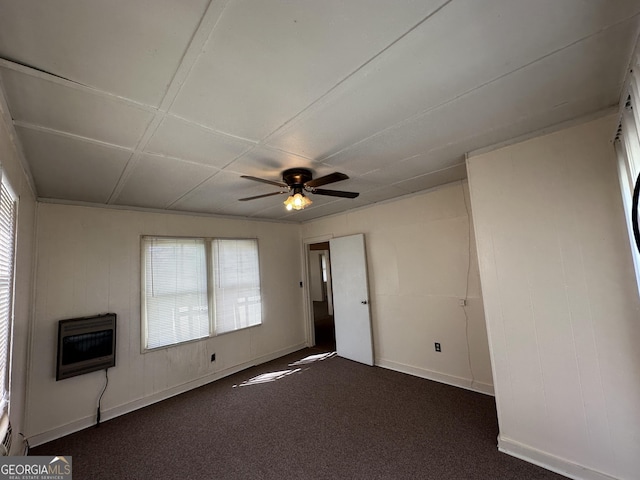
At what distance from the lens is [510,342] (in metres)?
2.09

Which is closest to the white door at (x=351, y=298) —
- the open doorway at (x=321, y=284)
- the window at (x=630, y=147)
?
the open doorway at (x=321, y=284)

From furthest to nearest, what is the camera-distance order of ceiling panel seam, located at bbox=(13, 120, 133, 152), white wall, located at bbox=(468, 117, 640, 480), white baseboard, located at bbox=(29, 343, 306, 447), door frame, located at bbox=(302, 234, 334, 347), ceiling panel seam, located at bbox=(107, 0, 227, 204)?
door frame, located at bbox=(302, 234, 334, 347), white baseboard, located at bbox=(29, 343, 306, 447), white wall, located at bbox=(468, 117, 640, 480), ceiling panel seam, located at bbox=(13, 120, 133, 152), ceiling panel seam, located at bbox=(107, 0, 227, 204)

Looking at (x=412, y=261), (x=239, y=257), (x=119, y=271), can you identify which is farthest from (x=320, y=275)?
(x=119, y=271)

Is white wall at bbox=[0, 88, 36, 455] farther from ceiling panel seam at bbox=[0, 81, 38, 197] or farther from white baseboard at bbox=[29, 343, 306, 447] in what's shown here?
white baseboard at bbox=[29, 343, 306, 447]

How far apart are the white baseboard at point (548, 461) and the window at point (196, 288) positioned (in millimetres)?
3514

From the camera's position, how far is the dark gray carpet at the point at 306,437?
204 centimetres

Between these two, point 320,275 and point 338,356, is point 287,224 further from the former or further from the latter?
point 320,275

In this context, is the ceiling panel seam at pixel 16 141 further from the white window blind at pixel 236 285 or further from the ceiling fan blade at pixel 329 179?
the white window blind at pixel 236 285

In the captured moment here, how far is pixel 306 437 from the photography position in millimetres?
2441

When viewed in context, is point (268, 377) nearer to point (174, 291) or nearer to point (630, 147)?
point (174, 291)

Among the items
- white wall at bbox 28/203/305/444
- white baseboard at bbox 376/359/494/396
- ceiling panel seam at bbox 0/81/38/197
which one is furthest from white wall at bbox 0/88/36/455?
white baseboard at bbox 376/359/494/396

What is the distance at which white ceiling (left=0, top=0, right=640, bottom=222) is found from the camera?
99 centimetres

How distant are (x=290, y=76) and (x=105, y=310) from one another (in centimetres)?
342

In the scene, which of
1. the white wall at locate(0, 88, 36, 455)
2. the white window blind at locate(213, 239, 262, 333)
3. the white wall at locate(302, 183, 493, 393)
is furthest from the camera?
the white window blind at locate(213, 239, 262, 333)
